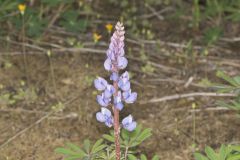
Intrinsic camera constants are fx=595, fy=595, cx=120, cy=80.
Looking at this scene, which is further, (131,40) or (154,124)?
(131,40)

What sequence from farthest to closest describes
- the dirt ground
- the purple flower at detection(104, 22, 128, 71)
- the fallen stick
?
the fallen stick < the dirt ground < the purple flower at detection(104, 22, 128, 71)

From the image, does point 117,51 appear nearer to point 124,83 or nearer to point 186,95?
point 124,83

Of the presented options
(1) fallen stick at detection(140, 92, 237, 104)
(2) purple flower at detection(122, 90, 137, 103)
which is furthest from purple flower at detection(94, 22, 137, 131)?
(1) fallen stick at detection(140, 92, 237, 104)

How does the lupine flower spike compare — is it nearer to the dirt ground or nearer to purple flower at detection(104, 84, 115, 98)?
purple flower at detection(104, 84, 115, 98)

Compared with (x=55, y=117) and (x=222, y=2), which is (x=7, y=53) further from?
(x=222, y=2)

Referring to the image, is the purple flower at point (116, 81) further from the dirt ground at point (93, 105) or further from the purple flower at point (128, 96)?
the dirt ground at point (93, 105)

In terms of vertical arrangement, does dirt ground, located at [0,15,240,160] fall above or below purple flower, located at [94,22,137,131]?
below

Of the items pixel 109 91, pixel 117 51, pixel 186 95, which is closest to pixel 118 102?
pixel 109 91

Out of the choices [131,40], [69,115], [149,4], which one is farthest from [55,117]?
[149,4]
